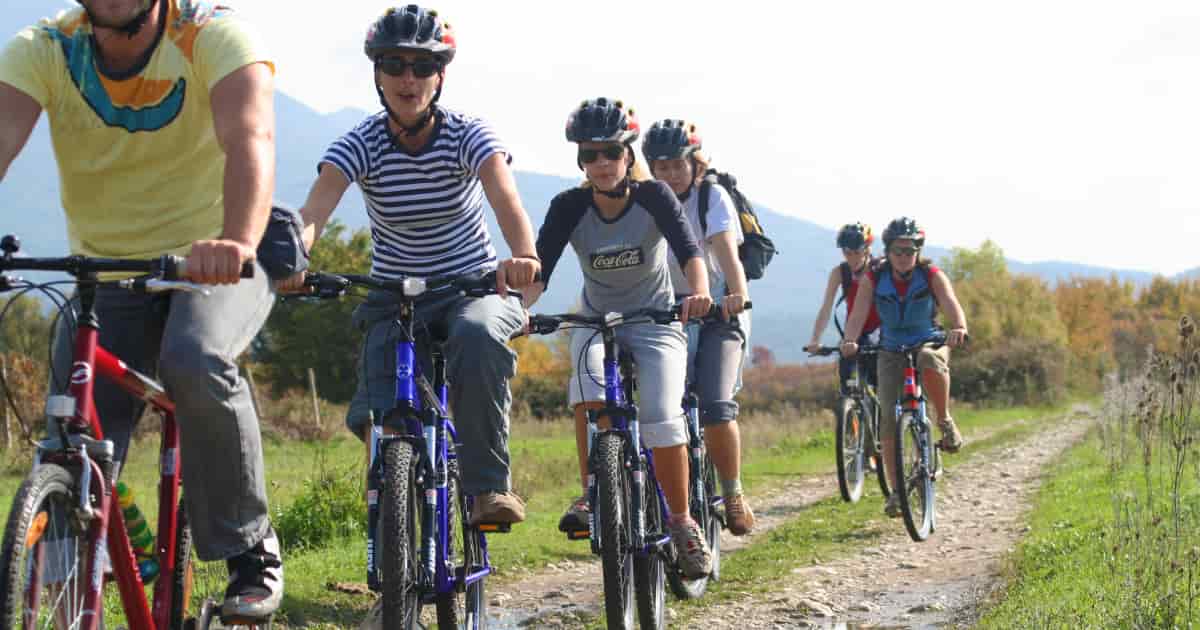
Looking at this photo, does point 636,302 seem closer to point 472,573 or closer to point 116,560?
point 472,573

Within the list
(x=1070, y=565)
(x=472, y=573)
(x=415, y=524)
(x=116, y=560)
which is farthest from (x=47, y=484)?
(x=1070, y=565)

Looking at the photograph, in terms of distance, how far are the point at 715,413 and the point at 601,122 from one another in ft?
6.63

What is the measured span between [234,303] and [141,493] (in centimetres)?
1496

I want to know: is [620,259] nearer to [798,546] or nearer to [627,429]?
[627,429]

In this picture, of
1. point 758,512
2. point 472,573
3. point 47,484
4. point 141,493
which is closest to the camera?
point 47,484

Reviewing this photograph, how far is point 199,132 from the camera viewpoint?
371 centimetres

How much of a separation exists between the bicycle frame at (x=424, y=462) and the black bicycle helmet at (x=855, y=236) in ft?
27.8

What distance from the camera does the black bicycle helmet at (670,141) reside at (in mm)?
7742

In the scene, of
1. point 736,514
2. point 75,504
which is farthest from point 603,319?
point 75,504

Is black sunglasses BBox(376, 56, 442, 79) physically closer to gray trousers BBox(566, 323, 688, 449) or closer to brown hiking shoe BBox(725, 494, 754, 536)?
gray trousers BBox(566, 323, 688, 449)

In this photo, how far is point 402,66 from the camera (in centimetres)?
488

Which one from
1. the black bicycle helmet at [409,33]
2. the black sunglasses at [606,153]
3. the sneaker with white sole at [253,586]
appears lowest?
the sneaker with white sole at [253,586]

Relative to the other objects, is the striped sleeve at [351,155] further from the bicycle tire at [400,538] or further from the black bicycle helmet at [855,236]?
the black bicycle helmet at [855,236]

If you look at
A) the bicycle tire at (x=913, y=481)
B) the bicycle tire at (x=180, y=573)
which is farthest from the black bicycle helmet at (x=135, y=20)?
the bicycle tire at (x=913, y=481)
